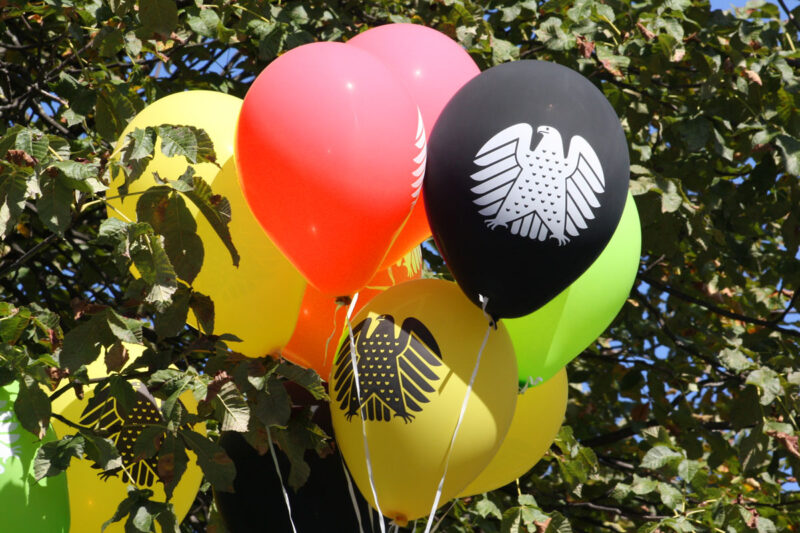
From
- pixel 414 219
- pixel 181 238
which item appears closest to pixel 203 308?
pixel 181 238

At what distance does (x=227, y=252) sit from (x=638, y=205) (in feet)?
5.83

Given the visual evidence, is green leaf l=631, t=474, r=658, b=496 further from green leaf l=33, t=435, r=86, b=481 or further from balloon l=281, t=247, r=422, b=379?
green leaf l=33, t=435, r=86, b=481

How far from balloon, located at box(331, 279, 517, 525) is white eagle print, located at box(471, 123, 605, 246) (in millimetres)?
261

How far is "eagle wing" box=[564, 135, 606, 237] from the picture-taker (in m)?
1.87

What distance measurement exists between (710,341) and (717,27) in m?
1.48

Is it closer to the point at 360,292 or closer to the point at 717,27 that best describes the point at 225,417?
the point at 360,292

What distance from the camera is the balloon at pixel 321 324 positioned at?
233cm

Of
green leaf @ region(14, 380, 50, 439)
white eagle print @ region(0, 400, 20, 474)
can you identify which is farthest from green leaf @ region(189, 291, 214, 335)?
white eagle print @ region(0, 400, 20, 474)

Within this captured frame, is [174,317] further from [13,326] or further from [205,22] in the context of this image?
[205,22]

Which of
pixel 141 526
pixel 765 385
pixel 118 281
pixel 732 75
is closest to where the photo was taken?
pixel 141 526

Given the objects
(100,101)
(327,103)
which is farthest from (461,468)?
(100,101)

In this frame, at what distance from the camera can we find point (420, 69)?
2188 millimetres

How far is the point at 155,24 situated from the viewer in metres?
2.43

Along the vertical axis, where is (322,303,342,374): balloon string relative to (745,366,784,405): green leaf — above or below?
above
